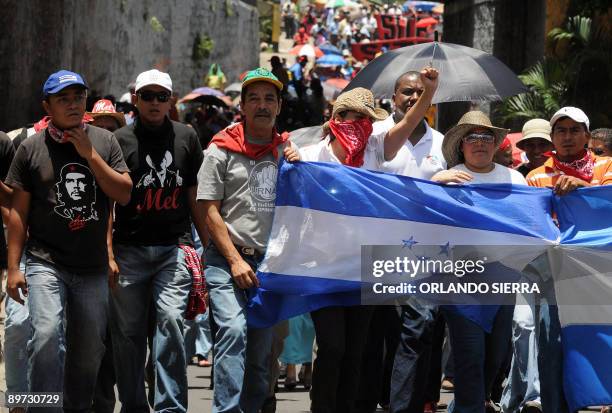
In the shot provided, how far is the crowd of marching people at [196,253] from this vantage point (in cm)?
793

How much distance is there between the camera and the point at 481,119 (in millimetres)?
8750

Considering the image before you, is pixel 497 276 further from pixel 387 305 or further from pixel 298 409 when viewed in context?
pixel 298 409

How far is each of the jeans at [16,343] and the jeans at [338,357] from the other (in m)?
1.74

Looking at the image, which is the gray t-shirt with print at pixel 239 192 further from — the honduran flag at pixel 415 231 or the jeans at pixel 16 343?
the jeans at pixel 16 343

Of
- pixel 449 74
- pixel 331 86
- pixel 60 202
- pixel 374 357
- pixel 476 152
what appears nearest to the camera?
pixel 60 202

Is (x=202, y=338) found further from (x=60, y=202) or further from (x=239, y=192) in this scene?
(x=60, y=202)

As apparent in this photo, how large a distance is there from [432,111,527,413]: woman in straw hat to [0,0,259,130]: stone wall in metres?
10.3

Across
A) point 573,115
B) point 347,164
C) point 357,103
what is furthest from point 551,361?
point 357,103

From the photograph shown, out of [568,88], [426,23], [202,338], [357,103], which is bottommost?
[202,338]

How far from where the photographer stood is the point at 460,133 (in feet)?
28.8

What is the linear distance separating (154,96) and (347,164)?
1.21 meters

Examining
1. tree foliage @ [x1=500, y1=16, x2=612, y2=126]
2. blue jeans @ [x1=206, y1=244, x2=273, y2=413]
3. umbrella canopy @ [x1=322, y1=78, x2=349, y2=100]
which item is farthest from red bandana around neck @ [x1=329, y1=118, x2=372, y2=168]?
umbrella canopy @ [x1=322, y1=78, x2=349, y2=100]

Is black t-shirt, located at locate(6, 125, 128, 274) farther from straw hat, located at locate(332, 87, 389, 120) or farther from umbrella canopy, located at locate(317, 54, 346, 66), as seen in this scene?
umbrella canopy, located at locate(317, 54, 346, 66)

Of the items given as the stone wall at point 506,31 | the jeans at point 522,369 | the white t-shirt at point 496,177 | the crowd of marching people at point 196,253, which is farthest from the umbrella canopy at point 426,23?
the white t-shirt at point 496,177
